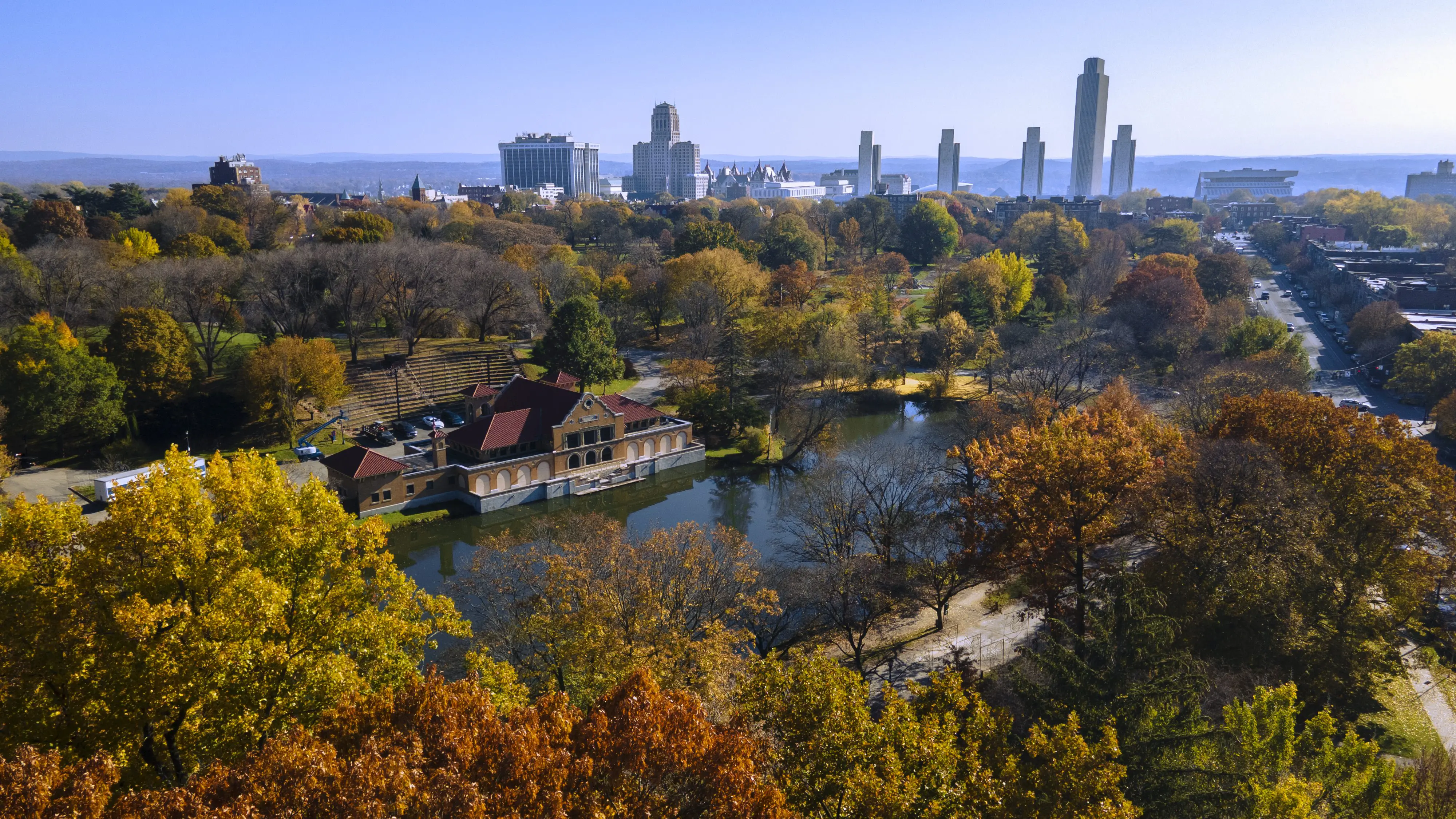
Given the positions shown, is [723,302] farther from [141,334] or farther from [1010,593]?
[1010,593]

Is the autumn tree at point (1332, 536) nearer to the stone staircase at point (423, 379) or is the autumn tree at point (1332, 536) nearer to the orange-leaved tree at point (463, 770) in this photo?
the orange-leaved tree at point (463, 770)

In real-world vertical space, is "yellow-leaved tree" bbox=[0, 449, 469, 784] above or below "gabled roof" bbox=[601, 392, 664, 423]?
above

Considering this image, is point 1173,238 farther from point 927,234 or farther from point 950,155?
point 950,155

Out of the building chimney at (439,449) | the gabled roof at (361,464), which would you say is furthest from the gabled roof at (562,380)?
the gabled roof at (361,464)

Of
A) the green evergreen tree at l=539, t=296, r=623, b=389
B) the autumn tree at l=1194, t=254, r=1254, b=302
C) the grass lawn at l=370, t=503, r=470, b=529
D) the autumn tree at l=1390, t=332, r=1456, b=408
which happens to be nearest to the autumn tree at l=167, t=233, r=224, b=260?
the green evergreen tree at l=539, t=296, r=623, b=389

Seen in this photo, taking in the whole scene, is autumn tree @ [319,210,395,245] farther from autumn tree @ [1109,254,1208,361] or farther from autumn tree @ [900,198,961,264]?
autumn tree @ [900,198,961,264]

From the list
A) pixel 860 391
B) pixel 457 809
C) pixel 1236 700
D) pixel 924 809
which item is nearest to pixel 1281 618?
pixel 1236 700
